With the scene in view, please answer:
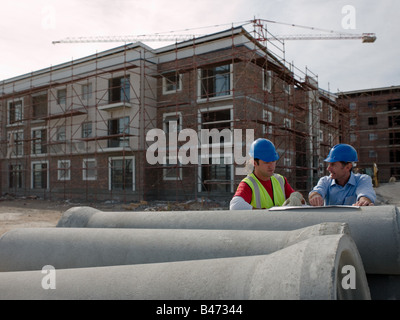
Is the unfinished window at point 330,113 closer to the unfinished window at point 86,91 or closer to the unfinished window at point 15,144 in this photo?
the unfinished window at point 86,91

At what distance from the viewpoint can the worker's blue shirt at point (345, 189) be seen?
302 centimetres

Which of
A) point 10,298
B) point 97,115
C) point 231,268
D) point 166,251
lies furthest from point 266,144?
point 97,115

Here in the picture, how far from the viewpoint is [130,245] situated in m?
2.20

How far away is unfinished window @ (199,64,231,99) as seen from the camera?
1773 cm

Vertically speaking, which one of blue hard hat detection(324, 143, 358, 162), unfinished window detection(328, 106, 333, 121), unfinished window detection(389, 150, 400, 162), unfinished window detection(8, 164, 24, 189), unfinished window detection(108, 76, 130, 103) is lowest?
unfinished window detection(8, 164, 24, 189)

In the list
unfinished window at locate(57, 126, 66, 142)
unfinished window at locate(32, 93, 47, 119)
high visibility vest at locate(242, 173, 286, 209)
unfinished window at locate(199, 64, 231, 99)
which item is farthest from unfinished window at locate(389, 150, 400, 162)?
high visibility vest at locate(242, 173, 286, 209)

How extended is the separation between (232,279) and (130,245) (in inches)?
37.9

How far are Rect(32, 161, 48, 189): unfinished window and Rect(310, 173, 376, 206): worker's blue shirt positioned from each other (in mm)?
24186

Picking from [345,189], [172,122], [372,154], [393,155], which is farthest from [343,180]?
[393,155]

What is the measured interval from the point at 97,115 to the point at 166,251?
2023 cm

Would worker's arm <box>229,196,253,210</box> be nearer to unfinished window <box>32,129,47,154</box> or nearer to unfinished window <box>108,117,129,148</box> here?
unfinished window <box>108,117,129,148</box>

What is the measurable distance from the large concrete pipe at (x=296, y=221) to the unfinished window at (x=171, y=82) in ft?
54.7

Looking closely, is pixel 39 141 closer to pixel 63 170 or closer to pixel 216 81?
pixel 63 170

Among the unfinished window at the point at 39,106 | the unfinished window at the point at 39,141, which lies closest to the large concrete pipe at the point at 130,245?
the unfinished window at the point at 39,141
